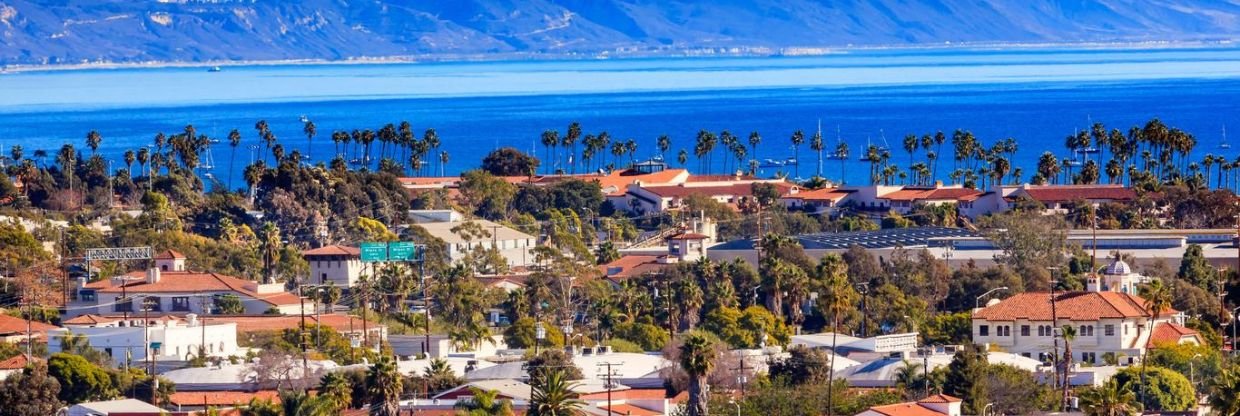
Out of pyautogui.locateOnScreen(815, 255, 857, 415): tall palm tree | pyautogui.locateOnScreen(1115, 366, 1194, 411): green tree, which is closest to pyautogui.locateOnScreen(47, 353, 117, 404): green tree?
pyautogui.locateOnScreen(815, 255, 857, 415): tall palm tree

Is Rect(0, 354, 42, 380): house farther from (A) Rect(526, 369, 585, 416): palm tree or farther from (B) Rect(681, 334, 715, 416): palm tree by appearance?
(A) Rect(526, 369, 585, 416): palm tree

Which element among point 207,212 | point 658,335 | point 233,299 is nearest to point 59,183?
point 207,212

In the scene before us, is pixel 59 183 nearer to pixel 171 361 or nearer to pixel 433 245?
pixel 433 245

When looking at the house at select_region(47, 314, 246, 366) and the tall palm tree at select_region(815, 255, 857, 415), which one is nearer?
the house at select_region(47, 314, 246, 366)

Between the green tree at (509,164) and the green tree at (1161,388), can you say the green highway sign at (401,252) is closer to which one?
the green tree at (1161,388)

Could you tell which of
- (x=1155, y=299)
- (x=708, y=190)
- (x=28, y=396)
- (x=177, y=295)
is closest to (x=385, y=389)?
(x=28, y=396)

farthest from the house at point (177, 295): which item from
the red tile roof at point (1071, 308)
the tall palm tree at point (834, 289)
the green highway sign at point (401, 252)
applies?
the red tile roof at point (1071, 308)

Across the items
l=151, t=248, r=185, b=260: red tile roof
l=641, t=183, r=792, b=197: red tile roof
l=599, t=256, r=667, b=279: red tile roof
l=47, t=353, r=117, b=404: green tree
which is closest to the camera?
l=47, t=353, r=117, b=404: green tree
